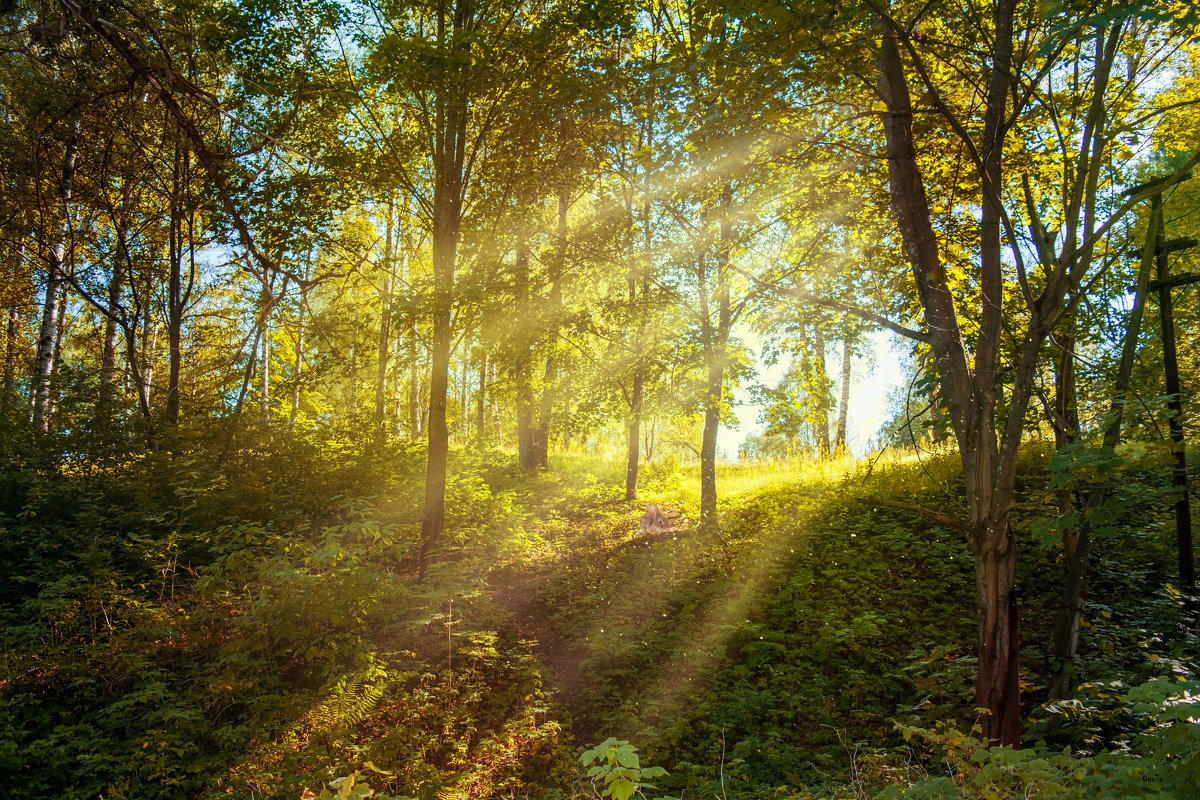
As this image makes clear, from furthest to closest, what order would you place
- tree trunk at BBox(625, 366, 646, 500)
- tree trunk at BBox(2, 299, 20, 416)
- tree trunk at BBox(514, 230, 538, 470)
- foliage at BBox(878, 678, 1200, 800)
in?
tree trunk at BBox(625, 366, 646, 500)
tree trunk at BBox(2, 299, 20, 416)
tree trunk at BBox(514, 230, 538, 470)
foliage at BBox(878, 678, 1200, 800)

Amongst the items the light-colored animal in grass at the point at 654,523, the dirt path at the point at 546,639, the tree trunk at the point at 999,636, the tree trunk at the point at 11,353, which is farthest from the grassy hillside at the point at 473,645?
the tree trunk at the point at 11,353

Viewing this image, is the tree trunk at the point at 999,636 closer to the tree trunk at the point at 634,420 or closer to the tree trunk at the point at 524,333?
the tree trunk at the point at 524,333

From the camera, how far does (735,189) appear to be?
6863 mm

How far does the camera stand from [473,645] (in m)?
Result: 6.32

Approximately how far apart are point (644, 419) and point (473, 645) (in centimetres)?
601

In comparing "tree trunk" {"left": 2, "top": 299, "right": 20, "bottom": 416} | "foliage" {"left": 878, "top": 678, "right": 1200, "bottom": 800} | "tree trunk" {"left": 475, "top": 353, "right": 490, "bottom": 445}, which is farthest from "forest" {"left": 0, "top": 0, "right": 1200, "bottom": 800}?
"tree trunk" {"left": 475, "top": 353, "right": 490, "bottom": 445}

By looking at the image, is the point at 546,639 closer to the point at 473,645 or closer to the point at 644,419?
the point at 473,645

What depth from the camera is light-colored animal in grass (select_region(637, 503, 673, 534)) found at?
10.8 m

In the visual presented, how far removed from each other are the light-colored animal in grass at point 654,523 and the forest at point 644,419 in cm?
20

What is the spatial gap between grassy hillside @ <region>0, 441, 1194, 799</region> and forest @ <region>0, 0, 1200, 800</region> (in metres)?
0.06

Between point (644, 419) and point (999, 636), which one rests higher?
point (644, 419)

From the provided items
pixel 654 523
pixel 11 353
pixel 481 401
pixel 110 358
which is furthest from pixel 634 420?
pixel 11 353

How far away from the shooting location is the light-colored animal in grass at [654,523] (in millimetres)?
10812

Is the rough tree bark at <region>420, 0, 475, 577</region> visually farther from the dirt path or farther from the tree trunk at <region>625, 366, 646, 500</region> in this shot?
the tree trunk at <region>625, 366, 646, 500</region>
